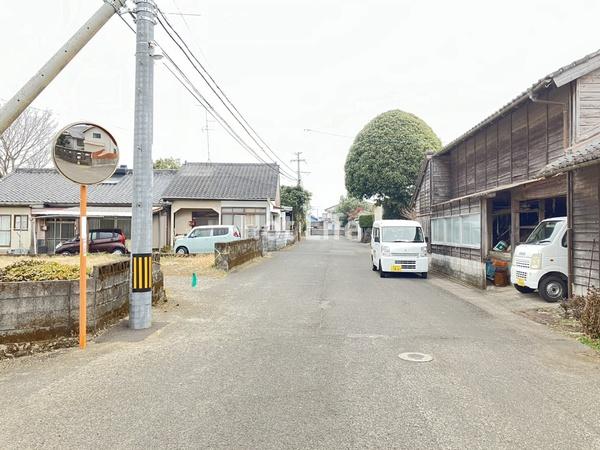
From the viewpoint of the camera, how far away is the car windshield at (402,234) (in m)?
15.3

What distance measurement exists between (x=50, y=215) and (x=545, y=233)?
24219 mm

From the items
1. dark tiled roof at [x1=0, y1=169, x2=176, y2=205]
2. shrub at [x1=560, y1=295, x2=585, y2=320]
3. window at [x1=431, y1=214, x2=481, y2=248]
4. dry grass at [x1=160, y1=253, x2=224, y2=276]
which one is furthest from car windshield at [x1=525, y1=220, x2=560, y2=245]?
dark tiled roof at [x1=0, y1=169, x2=176, y2=205]

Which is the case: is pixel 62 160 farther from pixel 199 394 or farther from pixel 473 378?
pixel 473 378

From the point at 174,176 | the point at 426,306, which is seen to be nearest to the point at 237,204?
the point at 174,176

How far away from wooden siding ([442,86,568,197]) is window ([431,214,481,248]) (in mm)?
1543

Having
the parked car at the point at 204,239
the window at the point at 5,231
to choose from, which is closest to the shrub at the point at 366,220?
the parked car at the point at 204,239

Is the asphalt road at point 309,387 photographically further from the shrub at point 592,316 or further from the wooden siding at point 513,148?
the wooden siding at point 513,148

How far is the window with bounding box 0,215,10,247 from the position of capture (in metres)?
25.3

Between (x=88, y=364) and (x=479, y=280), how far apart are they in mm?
10523

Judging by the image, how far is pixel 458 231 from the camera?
1642 cm

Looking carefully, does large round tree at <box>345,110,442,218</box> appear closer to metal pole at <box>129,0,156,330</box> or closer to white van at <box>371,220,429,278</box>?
white van at <box>371,220,429,278</box>

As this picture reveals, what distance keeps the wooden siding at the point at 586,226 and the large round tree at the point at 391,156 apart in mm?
23027

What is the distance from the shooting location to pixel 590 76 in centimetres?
1008

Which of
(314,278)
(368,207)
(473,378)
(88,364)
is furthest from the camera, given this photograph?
(368,207)
